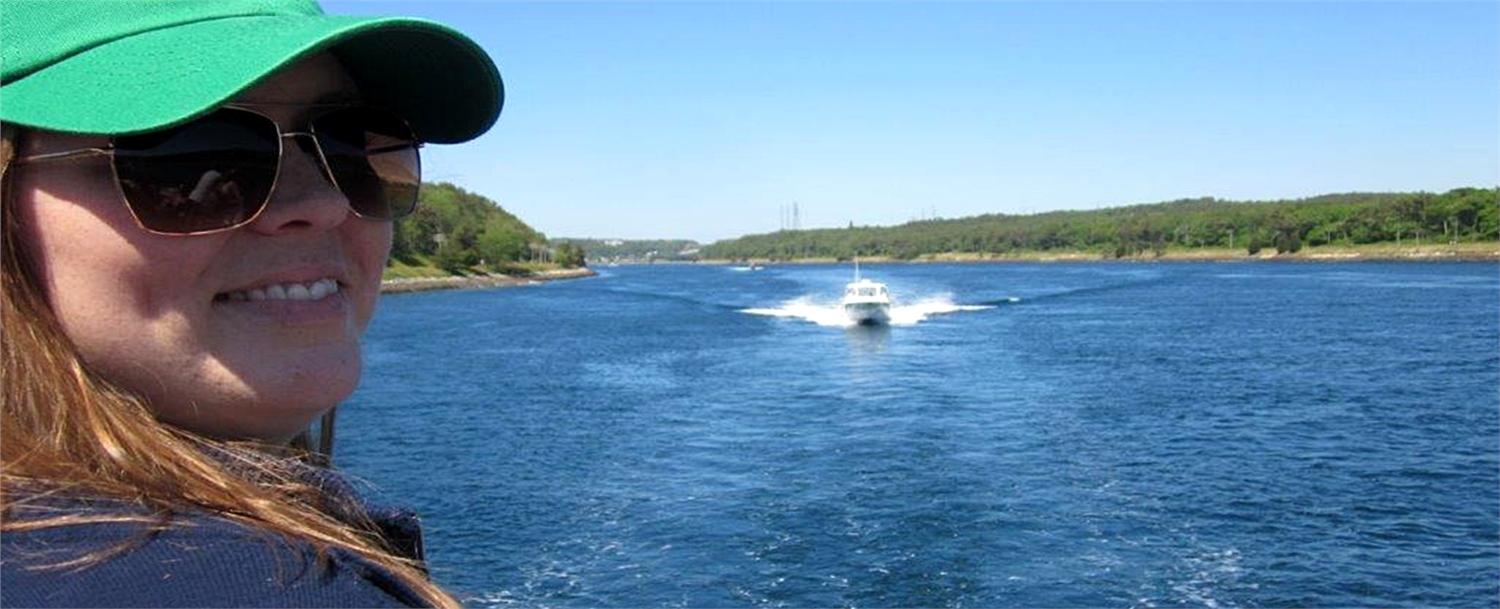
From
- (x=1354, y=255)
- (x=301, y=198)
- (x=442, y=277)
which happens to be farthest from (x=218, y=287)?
(x=1354, y=255)

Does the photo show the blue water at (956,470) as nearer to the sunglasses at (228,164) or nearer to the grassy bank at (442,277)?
the sunglasses at (228,164)

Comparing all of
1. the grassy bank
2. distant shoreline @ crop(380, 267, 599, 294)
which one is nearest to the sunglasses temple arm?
distant shoreline @ crop(380, 267, 599, 294)

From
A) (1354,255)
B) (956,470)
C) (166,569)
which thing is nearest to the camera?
(166,569)

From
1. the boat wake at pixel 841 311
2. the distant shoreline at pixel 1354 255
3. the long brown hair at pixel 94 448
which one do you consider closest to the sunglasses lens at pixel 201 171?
the long brown hair at pixel 94 448

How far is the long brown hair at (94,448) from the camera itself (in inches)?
46.1

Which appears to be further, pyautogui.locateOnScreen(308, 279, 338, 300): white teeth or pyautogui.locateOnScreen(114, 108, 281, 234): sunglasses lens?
pyautogui.locateOnScreen(308, 279, 338, 300): white teeth

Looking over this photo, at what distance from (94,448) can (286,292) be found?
1.13 ft

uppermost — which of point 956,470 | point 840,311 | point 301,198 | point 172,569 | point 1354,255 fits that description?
point 301,198

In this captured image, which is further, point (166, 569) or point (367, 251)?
point (367, 251)

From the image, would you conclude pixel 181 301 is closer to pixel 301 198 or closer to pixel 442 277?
pixel 301 198

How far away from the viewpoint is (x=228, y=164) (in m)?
1.45

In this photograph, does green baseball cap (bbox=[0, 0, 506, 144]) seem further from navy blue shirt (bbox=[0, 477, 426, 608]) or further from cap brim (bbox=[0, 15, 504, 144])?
navy blue shirt (bbox=[0, 477, 426, 608])

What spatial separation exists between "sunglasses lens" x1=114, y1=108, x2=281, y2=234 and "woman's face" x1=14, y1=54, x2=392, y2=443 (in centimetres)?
2

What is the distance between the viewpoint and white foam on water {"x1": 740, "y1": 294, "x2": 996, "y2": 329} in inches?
2448
